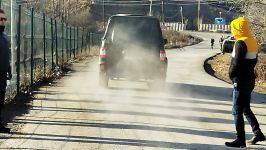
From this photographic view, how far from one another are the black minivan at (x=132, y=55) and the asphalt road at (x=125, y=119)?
53 centimetres

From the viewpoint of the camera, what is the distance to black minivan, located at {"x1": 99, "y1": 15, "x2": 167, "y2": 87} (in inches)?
538

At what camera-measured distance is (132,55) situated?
44.5ft

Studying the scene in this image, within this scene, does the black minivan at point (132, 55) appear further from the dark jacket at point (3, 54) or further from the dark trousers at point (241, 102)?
the dark trousers at point (241, 102)

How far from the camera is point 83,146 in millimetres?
7219

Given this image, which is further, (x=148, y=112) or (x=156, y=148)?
(x=148, y=112)

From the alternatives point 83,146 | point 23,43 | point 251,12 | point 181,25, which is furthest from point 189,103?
point 181,25

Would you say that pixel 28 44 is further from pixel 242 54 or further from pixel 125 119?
pixel 242 54

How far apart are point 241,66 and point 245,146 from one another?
1.17 meters

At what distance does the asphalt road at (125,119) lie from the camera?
7.55m

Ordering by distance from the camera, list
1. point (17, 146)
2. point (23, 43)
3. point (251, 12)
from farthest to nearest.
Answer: point (251, 12) < point (23, 43) < point (17, 146)

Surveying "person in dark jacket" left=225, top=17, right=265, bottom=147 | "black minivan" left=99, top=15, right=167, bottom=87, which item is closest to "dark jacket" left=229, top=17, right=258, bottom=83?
"person in dark jacket" left=225, top=17, right=265, bottom=147

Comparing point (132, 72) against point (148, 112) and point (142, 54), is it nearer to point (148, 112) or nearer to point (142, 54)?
point (142, 54)

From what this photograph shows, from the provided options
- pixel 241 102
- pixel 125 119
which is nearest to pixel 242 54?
pixel 241 102

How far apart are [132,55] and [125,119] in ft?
13.7
